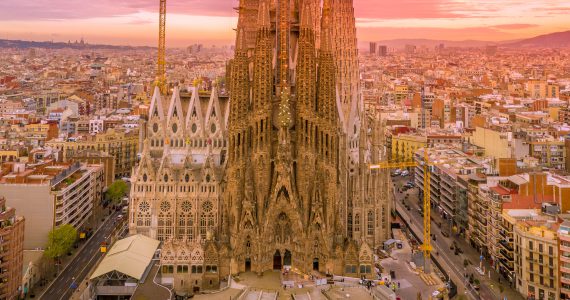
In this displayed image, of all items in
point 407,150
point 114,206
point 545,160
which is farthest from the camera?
point 407,150

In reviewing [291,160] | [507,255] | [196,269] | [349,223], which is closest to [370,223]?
[349,223]

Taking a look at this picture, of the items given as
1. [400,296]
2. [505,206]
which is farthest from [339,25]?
[400,296]

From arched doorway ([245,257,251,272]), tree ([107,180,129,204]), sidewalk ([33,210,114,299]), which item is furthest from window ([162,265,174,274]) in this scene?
tree ([107,180,129,204])

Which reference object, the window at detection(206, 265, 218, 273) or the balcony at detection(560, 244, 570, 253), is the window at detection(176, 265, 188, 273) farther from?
the balcony at detection(560, 244, 570, 253)

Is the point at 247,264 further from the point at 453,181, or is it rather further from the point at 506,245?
the point at 453,181

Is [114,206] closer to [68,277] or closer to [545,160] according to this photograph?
[68,277]

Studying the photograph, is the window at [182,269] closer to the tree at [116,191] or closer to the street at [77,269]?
the street at [77,269]

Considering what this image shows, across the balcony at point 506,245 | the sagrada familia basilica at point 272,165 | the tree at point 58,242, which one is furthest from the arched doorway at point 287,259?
the tree at point 58,242
